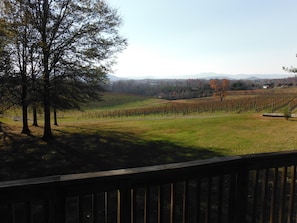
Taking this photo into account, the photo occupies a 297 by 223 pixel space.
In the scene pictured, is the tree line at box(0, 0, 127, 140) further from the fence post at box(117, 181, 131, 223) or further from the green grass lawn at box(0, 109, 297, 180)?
the fence post at box(117, 181, 131, 223)

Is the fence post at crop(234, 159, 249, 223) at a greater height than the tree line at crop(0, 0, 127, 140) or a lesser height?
lesser

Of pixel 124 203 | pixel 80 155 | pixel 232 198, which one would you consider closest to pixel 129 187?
pixel 124 203

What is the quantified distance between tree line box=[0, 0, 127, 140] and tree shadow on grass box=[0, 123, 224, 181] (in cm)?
234

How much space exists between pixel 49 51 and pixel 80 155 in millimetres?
6643

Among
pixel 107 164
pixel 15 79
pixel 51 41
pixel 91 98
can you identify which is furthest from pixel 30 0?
pixel 107 164

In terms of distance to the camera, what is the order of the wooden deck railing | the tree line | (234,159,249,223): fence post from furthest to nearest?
the tree line
(234,159,249,223): fence post
the wooden deck railing

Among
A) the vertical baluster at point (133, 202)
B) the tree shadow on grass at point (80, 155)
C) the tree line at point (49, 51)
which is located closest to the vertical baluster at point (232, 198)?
the vertical baluster at point (133, 202)

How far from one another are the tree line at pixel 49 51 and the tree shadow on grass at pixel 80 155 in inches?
92.0

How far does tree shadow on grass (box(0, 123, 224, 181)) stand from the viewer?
8.91 m

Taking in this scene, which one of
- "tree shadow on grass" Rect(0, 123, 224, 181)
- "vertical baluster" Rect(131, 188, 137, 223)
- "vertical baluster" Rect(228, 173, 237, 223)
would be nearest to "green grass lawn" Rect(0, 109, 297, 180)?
"tree shadow on grass" Rect(0, 123, 224, 181)

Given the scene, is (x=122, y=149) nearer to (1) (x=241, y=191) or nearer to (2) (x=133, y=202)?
(1) (x=241, y=191)

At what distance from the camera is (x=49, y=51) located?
1398 cm

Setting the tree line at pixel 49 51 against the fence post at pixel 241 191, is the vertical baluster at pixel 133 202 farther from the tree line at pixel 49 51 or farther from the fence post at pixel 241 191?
the tree line at pixel 49 51

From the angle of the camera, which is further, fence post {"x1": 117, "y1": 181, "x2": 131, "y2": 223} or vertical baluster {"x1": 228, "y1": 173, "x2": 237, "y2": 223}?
vertical baluster {"x1": 228, "y1": 173, "x2": 237, "y2": 223}
